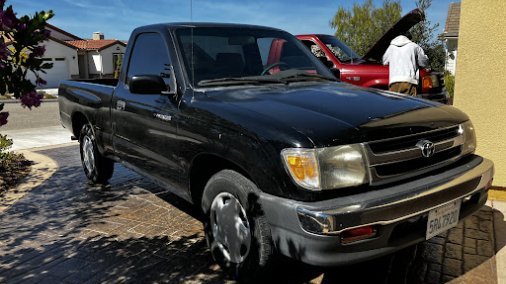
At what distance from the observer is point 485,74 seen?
4.80 m

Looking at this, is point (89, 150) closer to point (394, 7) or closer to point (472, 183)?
point (472, 183)

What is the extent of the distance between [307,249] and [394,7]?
3195 centimetres

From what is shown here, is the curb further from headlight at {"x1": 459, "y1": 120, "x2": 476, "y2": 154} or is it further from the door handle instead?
headlight at {"x1": 459, "y1": 120, "x2": 476, "y2": 154}

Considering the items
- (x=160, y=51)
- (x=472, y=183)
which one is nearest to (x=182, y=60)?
(x=160, y=51)

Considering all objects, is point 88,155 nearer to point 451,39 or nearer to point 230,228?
point 230,228

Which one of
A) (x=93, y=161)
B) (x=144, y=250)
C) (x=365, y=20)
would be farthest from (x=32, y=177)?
(x=365, y=20)

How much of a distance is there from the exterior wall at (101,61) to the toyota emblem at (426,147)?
4943 centimetres

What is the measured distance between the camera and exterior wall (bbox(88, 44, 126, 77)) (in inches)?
1916

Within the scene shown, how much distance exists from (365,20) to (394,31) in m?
25.8

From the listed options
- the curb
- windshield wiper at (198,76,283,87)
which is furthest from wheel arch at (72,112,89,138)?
windshield wiper at (198,76,283,87)

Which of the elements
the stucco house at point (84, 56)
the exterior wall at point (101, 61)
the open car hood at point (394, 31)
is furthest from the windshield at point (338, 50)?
the exterior wall at point (101, 61)

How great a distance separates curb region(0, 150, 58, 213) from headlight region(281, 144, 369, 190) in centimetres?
397

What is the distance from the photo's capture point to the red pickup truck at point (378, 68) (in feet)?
25.9

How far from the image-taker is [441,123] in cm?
305
